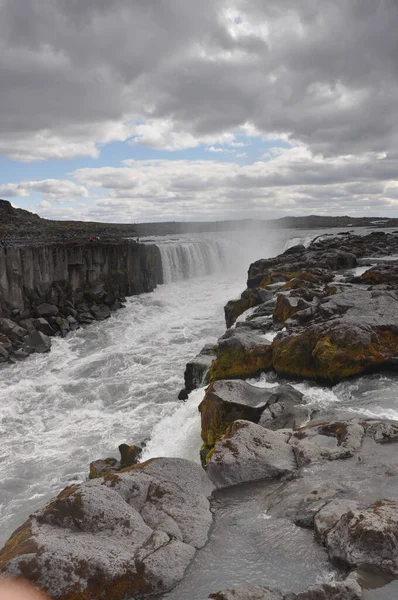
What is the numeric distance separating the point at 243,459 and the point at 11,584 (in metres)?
3.82

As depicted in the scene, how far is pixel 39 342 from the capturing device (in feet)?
76.5

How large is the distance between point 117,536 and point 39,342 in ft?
63.6

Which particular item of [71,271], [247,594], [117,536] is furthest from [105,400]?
[71,271]

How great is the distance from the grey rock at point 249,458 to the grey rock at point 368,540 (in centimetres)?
196

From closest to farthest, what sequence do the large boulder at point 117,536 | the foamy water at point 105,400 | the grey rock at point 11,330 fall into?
the large boulder at point 117,536 < the foamy water at point 105,400 < the grey rock at point 11,330

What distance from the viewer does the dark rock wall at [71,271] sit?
26.3 m

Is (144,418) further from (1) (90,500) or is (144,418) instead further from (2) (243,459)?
(1) (90,500)

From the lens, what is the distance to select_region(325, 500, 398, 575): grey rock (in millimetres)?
4875

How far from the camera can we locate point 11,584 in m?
4.71

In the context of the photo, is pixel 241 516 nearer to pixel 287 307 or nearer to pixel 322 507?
pixel 322 507

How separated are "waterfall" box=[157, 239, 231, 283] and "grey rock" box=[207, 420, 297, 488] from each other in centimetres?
3528

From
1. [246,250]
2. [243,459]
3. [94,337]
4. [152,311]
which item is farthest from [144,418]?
[246,250]

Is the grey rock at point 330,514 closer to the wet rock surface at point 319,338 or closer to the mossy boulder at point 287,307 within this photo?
the wet rock surface at point 319,338

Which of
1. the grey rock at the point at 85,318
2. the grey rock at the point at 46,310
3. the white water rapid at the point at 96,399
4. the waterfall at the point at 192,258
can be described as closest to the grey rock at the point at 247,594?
the white water rapid at the point at 96,399
